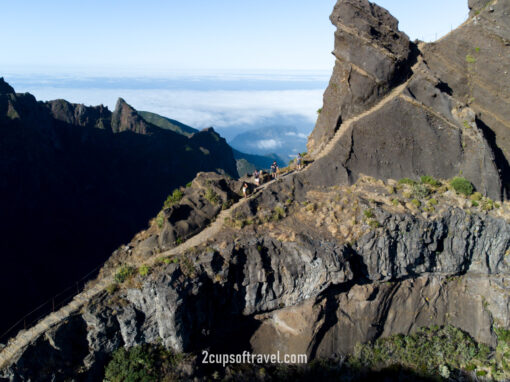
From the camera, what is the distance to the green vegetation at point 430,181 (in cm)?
3331

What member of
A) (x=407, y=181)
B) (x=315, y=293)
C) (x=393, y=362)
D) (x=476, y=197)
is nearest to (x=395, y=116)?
(x=407, y=181)

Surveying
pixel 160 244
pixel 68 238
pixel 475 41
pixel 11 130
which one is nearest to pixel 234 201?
pixel 160 244

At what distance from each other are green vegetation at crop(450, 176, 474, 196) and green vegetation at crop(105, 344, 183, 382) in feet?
89.2

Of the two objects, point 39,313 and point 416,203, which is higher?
point 416,203

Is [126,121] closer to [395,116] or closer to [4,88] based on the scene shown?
[4,88]

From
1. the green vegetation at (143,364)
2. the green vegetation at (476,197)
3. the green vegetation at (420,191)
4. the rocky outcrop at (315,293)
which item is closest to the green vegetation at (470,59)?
the green vegetation at (476,197)

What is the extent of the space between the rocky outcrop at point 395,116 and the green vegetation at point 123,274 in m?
17.3

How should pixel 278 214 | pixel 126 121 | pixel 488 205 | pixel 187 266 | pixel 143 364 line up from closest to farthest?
pixel 143 364, pixel 187 266, pixel 278 214, pixel 488 205, pixel 126 121

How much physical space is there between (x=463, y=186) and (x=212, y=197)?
73.2ft

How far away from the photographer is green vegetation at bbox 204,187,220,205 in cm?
3031

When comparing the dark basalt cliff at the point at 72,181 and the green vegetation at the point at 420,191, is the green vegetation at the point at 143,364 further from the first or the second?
the dark basalt cliff at the point at 72,181

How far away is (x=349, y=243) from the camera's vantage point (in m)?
27.9

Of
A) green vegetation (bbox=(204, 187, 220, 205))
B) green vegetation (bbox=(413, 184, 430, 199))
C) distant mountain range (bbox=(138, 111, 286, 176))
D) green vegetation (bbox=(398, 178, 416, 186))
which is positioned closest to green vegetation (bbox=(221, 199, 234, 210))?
green vegetation (bbox=(204, 187, 220, 205))

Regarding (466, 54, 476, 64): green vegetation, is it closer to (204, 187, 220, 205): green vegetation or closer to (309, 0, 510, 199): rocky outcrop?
(309, 0, 510, 199): rocky outcrop
